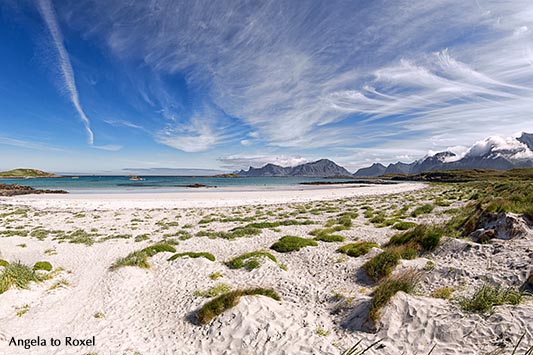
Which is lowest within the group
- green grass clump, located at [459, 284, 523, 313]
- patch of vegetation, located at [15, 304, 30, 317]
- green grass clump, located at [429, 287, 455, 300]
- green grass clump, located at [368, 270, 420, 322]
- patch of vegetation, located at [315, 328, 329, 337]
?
patch of vegetation, located at [315, 328, 329, 337]

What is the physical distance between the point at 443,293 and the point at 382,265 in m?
3.40

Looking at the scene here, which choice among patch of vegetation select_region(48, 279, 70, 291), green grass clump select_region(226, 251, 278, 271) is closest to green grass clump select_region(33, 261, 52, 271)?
patch of vegetation select_region(48, 279, 70, 291)

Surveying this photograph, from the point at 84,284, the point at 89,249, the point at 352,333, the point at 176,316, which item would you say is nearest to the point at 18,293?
the point at 84,284

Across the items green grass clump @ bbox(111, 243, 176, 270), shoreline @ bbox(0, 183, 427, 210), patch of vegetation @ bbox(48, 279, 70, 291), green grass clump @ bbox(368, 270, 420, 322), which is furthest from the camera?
shoreline @ bbox(0, 183, 427, 210)

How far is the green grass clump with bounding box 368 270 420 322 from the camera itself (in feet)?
24.7

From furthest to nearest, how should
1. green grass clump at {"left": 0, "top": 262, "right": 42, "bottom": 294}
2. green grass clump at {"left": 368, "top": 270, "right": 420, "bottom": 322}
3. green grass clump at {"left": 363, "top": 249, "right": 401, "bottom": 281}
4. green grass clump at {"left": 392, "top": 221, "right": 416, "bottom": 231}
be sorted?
green grass clump at {"left": 392, "top": 221, "right": 416, "bottom": 231}, green grass clump at {"left": 363, "top": 249, "right": 401, "bottom": 281}, green grass clump at {"left": 0, "top": 262, "right": 42, "bottom": 294}, green grass clump at {"left": 368, "top": 270, "right": 420, "bottom": 322}

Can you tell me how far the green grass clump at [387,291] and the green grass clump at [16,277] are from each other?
46.2ft

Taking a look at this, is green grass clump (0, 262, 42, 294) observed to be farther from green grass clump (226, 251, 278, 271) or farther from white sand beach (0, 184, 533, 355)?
green grass clump (226, 251, 278, 271)

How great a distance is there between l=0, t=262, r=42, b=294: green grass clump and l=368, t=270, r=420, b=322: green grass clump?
14092 mm

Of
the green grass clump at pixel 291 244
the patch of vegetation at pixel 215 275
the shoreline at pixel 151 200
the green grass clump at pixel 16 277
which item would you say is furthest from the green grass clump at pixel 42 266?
the shoreline at pixel 151 200

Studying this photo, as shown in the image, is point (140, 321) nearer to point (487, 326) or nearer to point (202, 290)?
point (202, 290)

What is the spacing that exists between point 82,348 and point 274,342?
5.88 metres

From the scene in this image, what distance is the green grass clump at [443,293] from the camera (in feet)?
26.7

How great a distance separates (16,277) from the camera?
1109 cm
